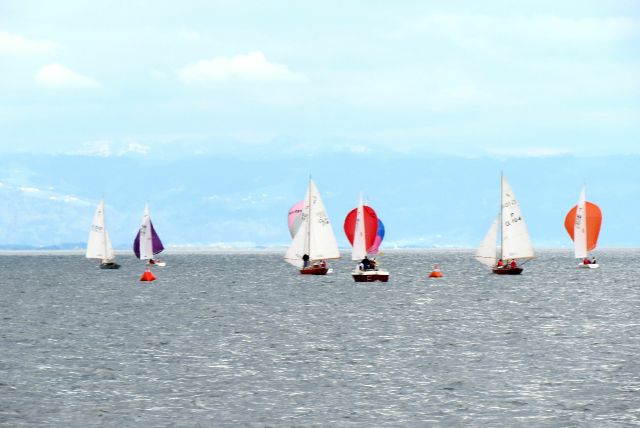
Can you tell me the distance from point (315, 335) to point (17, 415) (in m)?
29.3

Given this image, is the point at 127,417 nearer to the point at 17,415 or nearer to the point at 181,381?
the point at 17,415

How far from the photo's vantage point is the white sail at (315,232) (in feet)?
374

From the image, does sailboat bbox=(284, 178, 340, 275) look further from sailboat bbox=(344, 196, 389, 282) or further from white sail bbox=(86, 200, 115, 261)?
white sail bbox=(86, 200, 115, 261)

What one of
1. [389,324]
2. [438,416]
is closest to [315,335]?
[389,324]

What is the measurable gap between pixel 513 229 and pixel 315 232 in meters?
20.2

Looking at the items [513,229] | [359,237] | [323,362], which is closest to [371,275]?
[359,237]

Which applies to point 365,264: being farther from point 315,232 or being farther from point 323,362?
point 323,362

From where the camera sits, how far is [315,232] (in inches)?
4515

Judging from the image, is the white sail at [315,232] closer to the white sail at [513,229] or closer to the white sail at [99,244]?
the white sail at [513,229]

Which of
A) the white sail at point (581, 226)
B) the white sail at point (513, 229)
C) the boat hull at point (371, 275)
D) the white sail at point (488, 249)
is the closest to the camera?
the boat hull at point (371, 275)

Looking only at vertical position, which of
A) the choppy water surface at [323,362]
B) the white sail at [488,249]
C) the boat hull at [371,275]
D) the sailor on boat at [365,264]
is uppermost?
the white sail at [488,249]

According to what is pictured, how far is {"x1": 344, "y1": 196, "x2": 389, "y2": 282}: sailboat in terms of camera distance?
352ft

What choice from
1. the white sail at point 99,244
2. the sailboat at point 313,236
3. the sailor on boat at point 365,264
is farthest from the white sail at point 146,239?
the sailor on boat at point 365,264

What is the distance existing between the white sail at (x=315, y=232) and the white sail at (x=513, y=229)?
17437 millimetres
